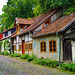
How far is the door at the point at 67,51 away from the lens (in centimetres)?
1163

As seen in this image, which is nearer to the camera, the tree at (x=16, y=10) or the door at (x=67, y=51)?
the door at (x=67, y=51)

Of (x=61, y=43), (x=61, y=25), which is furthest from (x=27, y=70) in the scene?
(x=61, y=25)

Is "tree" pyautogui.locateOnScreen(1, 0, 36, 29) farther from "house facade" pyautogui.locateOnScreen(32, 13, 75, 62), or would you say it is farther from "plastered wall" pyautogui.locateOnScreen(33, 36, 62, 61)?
"house facade" pyautogui.locateOnScreen(32, 13, 75, 62)

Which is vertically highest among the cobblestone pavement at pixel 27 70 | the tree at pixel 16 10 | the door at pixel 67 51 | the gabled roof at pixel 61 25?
the tree at pixel 16 10

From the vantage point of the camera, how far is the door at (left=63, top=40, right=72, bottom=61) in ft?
38.2

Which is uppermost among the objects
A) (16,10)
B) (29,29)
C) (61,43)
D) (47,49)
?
(16,10)

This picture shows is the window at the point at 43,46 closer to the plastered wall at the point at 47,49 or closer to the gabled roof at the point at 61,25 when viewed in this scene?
the plastered wall at the point at 47,49

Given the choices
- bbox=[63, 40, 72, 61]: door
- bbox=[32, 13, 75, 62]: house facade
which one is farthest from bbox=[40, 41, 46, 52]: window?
bbox=[63, 40, 72, 61]: door

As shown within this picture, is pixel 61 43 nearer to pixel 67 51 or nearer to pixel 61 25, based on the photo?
pixel 67 51

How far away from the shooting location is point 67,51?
470 inches

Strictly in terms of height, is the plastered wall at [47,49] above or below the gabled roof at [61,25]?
below

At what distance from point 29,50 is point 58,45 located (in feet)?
21.9

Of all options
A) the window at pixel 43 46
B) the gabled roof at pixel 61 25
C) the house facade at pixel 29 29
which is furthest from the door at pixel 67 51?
the house facade at pixel 29 29

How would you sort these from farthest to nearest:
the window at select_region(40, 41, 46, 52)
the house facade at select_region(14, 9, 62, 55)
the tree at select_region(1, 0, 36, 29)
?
the tree at select_region(1, 0, 36, 29) < the house facade at select_region(14, 9, 62, 55) < the window at select_region(40, 41, 46, 52)
